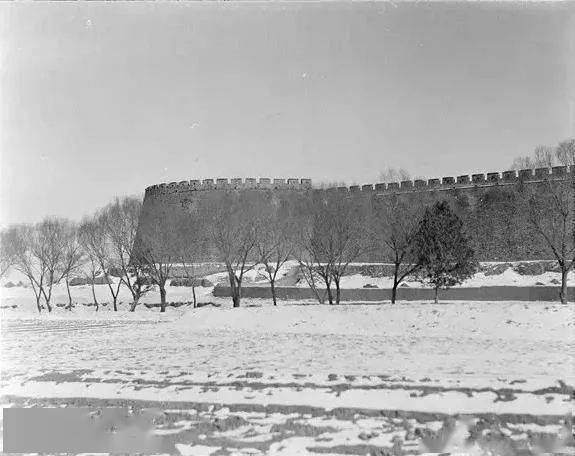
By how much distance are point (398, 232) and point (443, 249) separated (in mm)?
3808

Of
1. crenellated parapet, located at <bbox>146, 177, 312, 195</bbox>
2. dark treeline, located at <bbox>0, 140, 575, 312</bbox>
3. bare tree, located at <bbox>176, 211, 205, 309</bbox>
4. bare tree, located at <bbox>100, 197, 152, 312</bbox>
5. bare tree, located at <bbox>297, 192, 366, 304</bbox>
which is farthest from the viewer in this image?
crenellated parapet, located at <bbox>146, 177, 312, 195</bbox>

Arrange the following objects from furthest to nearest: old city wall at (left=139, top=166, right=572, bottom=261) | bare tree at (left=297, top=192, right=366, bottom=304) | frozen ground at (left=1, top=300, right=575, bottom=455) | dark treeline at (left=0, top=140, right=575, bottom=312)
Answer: old city wall at (left=139, top=166, right=572, bottom=261)
bare tree at (left=297, top=192, right=366, bottom=304)
dark treeline at (left=0, top=140, right=575, bottom=312)
frozen ground at (left=1, top=300, right=575, bottom=455)

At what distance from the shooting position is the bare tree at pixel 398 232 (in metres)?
23.4

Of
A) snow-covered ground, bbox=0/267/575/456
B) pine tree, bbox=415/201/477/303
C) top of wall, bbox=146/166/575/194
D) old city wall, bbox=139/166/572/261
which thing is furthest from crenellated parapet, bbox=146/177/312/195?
snow-covered ground, bbox=0/267/575/456

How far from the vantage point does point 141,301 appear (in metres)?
33.3

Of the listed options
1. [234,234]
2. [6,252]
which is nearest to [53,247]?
[6,252]

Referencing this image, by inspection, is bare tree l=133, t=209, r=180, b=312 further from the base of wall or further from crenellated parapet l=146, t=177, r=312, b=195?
crenellated parapet l=146, t=177, r=312, b=195

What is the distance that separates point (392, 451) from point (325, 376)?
2.90m

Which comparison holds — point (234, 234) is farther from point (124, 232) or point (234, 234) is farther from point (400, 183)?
point (400, 183)

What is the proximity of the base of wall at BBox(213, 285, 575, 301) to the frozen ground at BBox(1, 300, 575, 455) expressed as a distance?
9.65 meters

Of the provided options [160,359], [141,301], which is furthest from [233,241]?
[160,359]

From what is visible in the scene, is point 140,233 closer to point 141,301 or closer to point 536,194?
point 141,301

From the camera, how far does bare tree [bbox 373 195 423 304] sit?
920 inches

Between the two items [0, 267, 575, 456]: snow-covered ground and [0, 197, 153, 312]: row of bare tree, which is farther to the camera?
[0, 197, 153, 312]: row of bare tree
